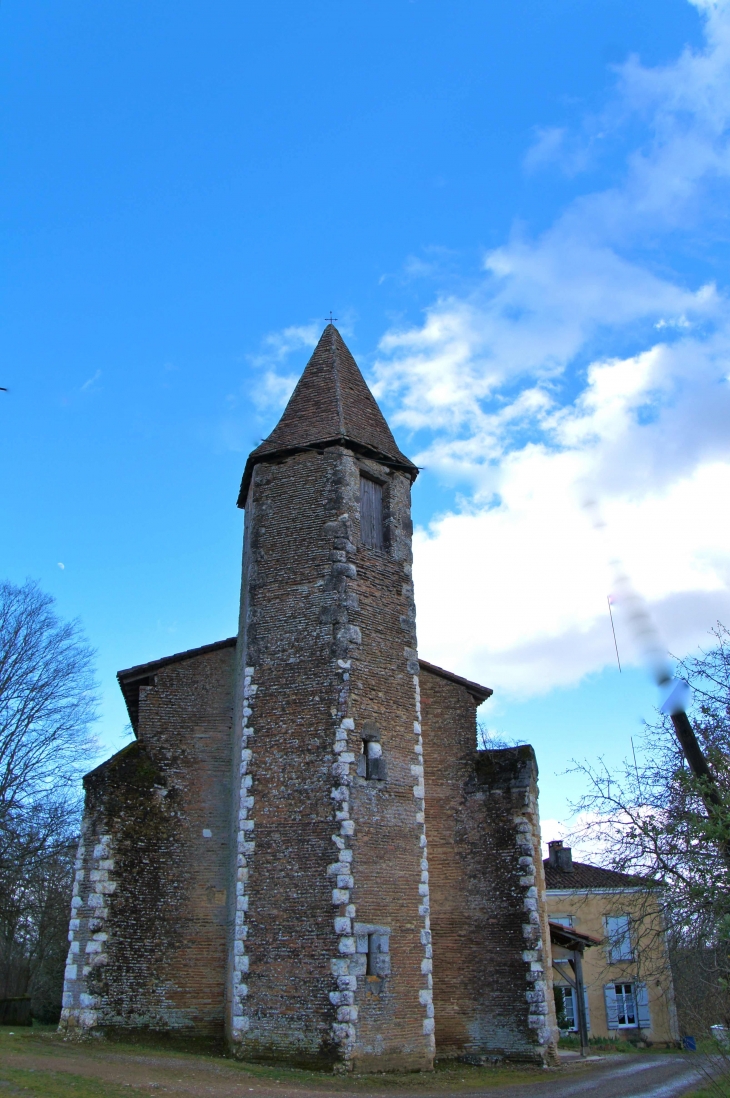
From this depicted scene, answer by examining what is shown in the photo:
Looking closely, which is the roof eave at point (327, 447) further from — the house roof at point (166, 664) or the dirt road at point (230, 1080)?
the dirt road at point (230, 1080)

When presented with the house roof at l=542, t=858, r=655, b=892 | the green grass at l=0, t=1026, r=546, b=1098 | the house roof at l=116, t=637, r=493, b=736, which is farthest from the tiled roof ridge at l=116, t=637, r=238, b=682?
the house roof at l=542, t=858, r=655, b=892

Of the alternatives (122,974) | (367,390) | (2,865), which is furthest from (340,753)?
(2,865)

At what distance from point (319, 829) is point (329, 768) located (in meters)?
0.98

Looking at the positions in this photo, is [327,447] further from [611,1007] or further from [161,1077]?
[611,1007]

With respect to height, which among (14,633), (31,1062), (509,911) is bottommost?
(31,1062)

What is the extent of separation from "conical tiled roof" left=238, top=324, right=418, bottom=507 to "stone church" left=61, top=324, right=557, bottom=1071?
8 cm

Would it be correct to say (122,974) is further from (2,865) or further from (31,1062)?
(2,865)

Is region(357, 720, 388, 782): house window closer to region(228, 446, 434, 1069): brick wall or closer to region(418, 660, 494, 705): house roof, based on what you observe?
region(228, 446, 434, 1069): brick wall

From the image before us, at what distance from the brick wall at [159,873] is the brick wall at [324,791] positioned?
5.36ft

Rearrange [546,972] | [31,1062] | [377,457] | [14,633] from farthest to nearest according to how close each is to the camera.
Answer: [14,633], [377,457], [546,972], [31,1062]

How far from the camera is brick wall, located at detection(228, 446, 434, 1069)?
43.1ft

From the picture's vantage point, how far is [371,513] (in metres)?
17.4

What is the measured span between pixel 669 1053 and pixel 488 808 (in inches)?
515

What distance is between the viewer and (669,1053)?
2422cm
